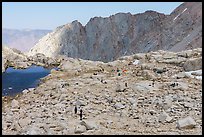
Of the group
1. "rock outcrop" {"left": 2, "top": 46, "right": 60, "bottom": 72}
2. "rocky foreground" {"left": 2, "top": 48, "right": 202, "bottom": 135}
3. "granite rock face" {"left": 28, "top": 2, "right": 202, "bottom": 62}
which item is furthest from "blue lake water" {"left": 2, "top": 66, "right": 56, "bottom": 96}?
"granite rock face" {"left": 28, "top": 2, "right": 202, "bottom": 62}

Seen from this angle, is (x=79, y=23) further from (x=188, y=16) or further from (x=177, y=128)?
(x=177, y=128)

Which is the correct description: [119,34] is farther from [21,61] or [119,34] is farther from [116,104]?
[116,104]

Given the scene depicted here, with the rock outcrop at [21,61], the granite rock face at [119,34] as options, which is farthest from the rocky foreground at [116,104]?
the granite rock face at [119,34]

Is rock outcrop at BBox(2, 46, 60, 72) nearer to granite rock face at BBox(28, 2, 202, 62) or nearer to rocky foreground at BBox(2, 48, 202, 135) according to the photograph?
rocky foreground at BBox(2, 48, 202, 135)

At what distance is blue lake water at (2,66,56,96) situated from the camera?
34.1 meters

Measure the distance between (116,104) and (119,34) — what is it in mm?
85269

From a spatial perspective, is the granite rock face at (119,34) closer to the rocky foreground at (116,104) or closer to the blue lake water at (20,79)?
the blue lake water at (20,79)

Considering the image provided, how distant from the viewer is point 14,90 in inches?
1320

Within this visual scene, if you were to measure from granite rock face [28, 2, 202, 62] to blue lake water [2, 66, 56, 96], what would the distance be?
49.7 m

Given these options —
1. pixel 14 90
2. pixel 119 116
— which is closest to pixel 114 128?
pixel 119 116

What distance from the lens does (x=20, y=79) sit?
131ft

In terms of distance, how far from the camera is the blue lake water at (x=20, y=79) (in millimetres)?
34062

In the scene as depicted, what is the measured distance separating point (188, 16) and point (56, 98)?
73.0m

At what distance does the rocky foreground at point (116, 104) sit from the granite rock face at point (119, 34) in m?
59.6
